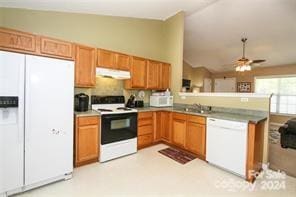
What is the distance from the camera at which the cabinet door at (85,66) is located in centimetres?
308

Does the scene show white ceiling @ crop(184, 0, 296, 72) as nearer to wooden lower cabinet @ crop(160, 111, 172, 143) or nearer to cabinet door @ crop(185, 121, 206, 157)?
wooden lower cabinet @ crop(160, 111, 172, 143)

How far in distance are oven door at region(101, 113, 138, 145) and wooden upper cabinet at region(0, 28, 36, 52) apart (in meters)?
1.50

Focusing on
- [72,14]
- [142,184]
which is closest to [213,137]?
[142,184]

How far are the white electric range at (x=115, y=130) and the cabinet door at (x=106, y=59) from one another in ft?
2.32

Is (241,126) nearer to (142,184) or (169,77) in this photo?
(142,184)

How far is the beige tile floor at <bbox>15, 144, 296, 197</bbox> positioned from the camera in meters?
2.18

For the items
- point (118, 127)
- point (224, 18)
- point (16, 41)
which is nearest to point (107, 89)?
point (118, 127)

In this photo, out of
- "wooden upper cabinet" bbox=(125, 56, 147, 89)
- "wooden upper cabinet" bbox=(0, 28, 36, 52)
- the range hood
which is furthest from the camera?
"wooden upper cabinet" bbox=(125, 56, 147, 89)

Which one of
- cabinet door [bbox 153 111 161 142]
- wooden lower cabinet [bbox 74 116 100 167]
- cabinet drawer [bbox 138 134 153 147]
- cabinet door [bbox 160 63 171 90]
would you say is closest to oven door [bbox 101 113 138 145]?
wooden lower cabinet [bbox 74 116 100 167]

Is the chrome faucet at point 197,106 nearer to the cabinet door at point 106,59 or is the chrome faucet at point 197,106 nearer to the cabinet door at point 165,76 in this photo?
the cabinet door at point 165,76

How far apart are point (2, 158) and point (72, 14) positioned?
2725 mm

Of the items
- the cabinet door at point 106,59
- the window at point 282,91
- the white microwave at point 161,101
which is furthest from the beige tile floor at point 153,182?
the window at point 282,91

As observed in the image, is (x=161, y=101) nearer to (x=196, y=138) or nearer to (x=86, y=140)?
(x=196, y=138)

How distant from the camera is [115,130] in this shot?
3230 millimetres
